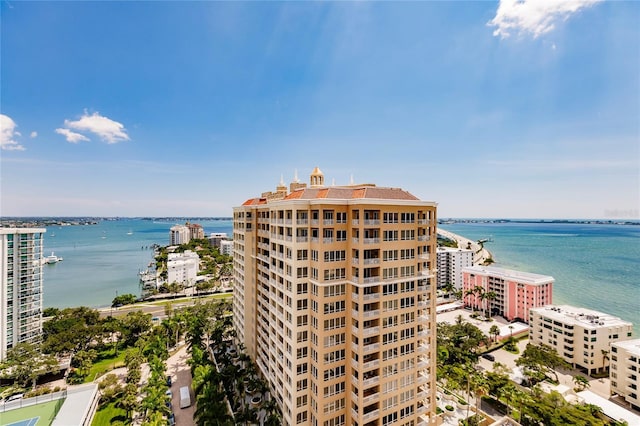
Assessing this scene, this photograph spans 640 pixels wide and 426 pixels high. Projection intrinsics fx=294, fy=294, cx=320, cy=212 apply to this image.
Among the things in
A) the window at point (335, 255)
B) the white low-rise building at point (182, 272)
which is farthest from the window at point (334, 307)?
the white low-rise building at point (182, 272)

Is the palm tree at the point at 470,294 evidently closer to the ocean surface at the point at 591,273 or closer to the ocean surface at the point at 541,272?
the ocean surface at the point at 591,273

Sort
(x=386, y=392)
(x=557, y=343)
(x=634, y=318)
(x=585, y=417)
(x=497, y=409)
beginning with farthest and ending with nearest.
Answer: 1. (x=634, y=318)
2. (x=557, y=343)
3. (x=497, y=409)
4. (x=585, y=417)
5. (x=386, y=392)

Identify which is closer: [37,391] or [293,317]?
[293,317]

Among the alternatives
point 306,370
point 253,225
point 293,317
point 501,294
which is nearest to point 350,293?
point 293,317

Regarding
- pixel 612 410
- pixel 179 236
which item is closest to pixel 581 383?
pixel 612 410

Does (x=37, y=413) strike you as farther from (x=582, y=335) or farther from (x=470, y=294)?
(x=470, y=294)

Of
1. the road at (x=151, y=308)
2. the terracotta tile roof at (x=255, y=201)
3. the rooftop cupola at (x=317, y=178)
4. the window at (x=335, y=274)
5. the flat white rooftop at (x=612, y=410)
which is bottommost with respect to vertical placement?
the road at (x=151, y=308)

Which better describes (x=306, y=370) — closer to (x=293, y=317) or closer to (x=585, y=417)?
(x=293, y=317)
